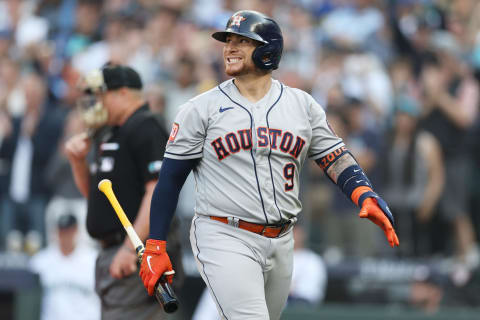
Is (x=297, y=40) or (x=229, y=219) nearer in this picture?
(x=229, y=219)

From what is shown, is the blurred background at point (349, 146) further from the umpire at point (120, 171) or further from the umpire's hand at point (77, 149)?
the umpire at point (120, 171)

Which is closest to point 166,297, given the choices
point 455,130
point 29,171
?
point 455,130

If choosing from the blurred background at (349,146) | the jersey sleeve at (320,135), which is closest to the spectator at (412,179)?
the blurred background at (349,146)

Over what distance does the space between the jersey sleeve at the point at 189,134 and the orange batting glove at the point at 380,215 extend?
87 centimetres

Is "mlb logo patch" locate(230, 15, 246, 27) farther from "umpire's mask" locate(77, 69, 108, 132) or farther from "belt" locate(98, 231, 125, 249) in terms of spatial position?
"belt" locate(98, 231, 125, 249)

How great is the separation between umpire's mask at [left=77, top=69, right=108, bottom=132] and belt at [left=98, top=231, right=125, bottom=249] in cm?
70

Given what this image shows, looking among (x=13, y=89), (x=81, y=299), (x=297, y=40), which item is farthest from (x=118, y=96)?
(x=13, y=89)

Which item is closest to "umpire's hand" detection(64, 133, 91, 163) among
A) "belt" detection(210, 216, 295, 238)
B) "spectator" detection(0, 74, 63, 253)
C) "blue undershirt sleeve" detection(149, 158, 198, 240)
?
"blue undershirt sleeve" detection(149, 158, 198, 240)

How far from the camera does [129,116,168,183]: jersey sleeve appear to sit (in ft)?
16.4

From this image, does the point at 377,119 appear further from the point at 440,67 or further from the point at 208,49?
the point at 208,49

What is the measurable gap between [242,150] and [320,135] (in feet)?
1.53

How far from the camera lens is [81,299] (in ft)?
27.5

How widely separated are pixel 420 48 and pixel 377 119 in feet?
3.59

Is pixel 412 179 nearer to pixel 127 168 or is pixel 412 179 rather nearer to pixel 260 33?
pixel 127 168
